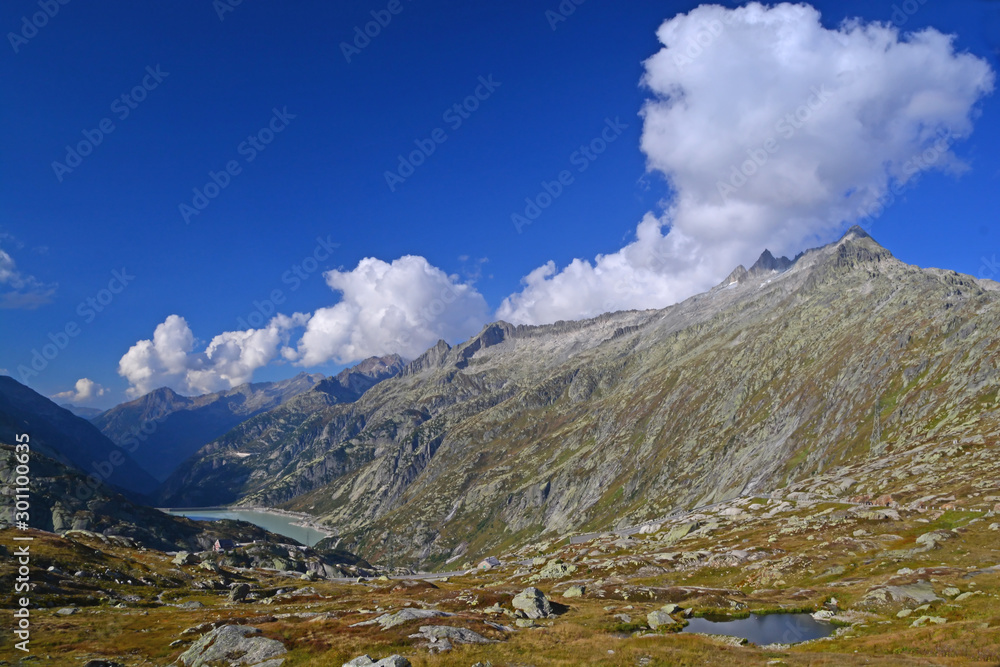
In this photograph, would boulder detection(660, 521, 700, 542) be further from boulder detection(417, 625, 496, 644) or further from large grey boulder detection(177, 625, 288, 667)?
large grey boulder detection(177, 625, 288, 667)

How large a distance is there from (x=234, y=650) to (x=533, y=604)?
30.2m

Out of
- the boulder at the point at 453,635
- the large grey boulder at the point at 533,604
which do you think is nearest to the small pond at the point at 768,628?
the large grey boulder at the point at 533,604

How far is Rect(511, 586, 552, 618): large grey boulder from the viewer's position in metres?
53.2

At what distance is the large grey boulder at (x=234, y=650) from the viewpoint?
116 feet

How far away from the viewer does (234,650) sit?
36594mm

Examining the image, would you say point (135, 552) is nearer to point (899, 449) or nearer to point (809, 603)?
point (809, 603)

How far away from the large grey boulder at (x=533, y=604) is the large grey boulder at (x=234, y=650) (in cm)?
2645

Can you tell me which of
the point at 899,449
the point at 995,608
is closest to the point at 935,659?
the point at 995,608

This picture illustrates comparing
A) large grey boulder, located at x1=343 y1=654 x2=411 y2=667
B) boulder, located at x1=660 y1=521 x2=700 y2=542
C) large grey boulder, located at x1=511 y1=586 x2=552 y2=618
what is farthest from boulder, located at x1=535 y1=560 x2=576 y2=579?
large grey boulder, located at x1=343 y1=654 x2=411 y2=667

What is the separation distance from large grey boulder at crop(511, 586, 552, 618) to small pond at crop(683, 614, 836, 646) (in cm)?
1480

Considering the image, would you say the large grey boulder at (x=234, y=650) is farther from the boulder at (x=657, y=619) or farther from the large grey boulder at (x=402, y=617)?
the boulder at (x=657, y=619)

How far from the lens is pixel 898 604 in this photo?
46.6 meters

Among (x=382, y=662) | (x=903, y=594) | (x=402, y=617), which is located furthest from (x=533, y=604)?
(x=903, y=594)

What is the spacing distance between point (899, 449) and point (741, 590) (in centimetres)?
13406
